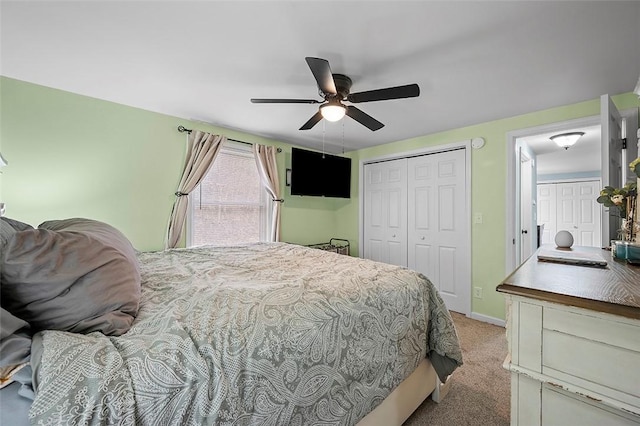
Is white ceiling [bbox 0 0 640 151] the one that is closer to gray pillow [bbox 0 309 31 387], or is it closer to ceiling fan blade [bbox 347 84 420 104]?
ceiling fan blade [bbox 347 84 420 104]

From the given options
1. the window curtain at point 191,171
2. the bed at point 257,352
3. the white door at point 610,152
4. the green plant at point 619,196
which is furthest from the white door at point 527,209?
the window curtain at point 191,171

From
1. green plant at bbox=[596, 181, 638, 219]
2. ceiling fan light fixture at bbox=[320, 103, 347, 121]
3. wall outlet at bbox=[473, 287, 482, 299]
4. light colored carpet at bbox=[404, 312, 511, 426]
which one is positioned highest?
ceiling fan light fixture at bbox=[320, 103, 347, 121]

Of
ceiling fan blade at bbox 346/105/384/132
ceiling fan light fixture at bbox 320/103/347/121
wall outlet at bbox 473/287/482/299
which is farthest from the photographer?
wall outlet at bbox 473/287/482/299

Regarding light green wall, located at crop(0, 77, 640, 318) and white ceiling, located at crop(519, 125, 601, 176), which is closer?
light green wall, located at crop(0, 77, 640, 318)

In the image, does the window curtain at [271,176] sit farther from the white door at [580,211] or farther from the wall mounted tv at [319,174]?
the white door at [580,211]

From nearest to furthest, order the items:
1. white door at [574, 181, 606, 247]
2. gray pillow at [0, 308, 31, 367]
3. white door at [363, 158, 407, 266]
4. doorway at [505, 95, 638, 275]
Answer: gray pillow at [0, 308, 31, 367] → doorway at [505, 95, 638, 275] → white door at [363, 158, 407, 266] → white door at [574, 181, 606, 247]

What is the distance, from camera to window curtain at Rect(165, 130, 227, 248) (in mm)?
2869

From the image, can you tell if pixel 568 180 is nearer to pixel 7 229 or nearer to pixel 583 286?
pixel 583 286

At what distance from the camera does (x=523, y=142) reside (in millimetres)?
3219

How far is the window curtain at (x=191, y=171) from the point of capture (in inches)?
113

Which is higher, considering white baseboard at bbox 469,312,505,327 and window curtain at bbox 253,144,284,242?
window curtain at bbox 253,144,284,242

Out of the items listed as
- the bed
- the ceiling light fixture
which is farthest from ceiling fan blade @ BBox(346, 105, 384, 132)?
the ceiling light fixture

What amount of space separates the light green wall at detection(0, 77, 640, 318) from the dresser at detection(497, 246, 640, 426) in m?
2.28

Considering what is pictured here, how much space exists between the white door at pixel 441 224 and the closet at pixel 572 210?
4.23 m
